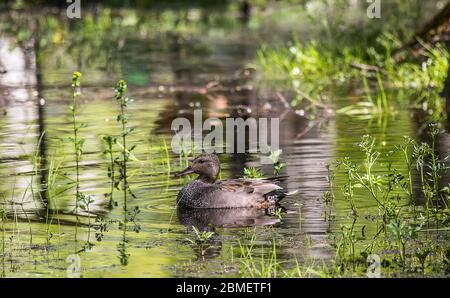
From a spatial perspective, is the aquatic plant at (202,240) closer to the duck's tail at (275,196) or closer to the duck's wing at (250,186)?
the duck's wing at (250,186)

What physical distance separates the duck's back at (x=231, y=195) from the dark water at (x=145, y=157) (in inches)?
5.0

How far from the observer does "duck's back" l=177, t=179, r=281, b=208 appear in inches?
446

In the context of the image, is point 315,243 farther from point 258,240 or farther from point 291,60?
point 291,60

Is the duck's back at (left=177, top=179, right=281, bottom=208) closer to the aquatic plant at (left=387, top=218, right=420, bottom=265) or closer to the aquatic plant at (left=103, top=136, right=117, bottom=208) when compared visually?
the aquatic plant at (left=103, top=136, right=117, bottom=208)

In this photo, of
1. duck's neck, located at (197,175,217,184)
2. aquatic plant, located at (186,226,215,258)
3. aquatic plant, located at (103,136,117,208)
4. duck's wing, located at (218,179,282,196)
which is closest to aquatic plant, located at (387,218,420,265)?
aquatic plant, located at (186,226,215,258)

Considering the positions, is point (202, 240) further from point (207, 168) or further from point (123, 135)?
point (123, 135)

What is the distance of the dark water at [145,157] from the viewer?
375 inches

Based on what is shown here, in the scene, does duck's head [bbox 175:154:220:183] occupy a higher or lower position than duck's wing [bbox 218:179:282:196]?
higher

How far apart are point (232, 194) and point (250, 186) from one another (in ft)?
0.65

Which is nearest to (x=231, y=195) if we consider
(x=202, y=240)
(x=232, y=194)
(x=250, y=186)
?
(x=232, y=194)

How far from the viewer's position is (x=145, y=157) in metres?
14.3

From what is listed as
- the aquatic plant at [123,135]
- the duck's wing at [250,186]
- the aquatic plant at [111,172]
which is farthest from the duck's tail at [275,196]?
the aquatic plant at [111,172]

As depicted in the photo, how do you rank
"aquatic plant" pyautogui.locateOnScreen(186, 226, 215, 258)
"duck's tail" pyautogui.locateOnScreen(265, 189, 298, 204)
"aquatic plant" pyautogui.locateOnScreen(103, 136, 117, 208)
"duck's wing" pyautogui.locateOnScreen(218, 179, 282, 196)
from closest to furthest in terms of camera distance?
"aquatic plant" pyautogui.locateOnScreen(186, 226, 215, 258) < "duck's wing" pyautogui.locateOnScreen(218, 179, 282, 196) < "duck's tail" pyautogui.locateOnScreen(265, 189, 298, 204) < "aquatic plant" pyautogui.locateOnScreen(103, 136, 117, 208)
